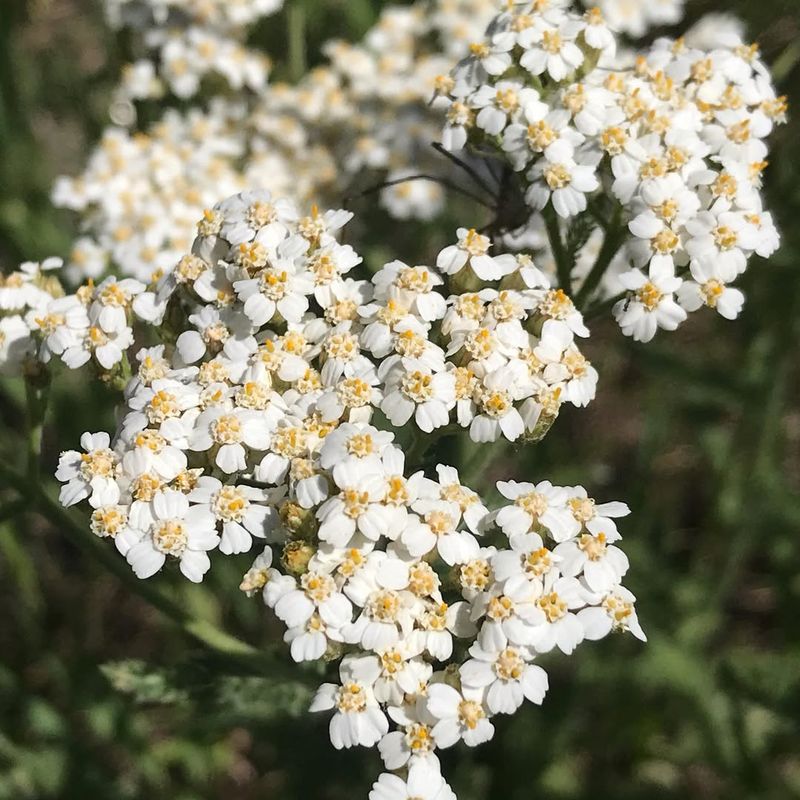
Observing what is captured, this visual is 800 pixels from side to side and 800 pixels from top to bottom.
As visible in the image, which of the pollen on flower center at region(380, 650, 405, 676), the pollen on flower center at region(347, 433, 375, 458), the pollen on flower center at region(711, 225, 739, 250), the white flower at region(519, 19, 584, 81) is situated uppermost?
the white flower at region(519, 19, 584, 81)

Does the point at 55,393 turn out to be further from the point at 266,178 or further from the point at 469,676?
the point at 469,676

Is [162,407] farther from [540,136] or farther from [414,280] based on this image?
[540,136]

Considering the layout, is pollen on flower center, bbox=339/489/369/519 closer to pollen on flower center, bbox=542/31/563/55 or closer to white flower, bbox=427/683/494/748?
white flower, bbox=427/683/494/748

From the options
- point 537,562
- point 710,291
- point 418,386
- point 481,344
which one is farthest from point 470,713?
point 710,291

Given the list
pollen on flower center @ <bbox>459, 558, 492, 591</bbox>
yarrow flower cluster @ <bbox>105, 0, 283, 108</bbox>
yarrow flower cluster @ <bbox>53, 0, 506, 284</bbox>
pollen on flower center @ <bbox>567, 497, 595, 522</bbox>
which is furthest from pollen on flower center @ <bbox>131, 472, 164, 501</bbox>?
yarrow flower cluster @ <bbox>105, 0, 283, 108</bbox>

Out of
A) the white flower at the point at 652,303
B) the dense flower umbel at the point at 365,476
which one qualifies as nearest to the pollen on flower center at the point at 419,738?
the dense flower umbel at the point at 365,476

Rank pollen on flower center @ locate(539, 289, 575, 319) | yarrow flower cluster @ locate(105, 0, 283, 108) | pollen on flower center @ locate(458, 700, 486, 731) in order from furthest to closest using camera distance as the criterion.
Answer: yarrow flower cluster @ locate(105, 0, 283, 108)
pollen on flower center @ locate(539, 289, 575, 319)
pollen on flower center @ locate(458, 700, 486, 731)

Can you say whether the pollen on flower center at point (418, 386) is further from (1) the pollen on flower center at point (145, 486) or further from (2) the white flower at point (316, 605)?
(1) the pollen on flower center at point (145, 486)
